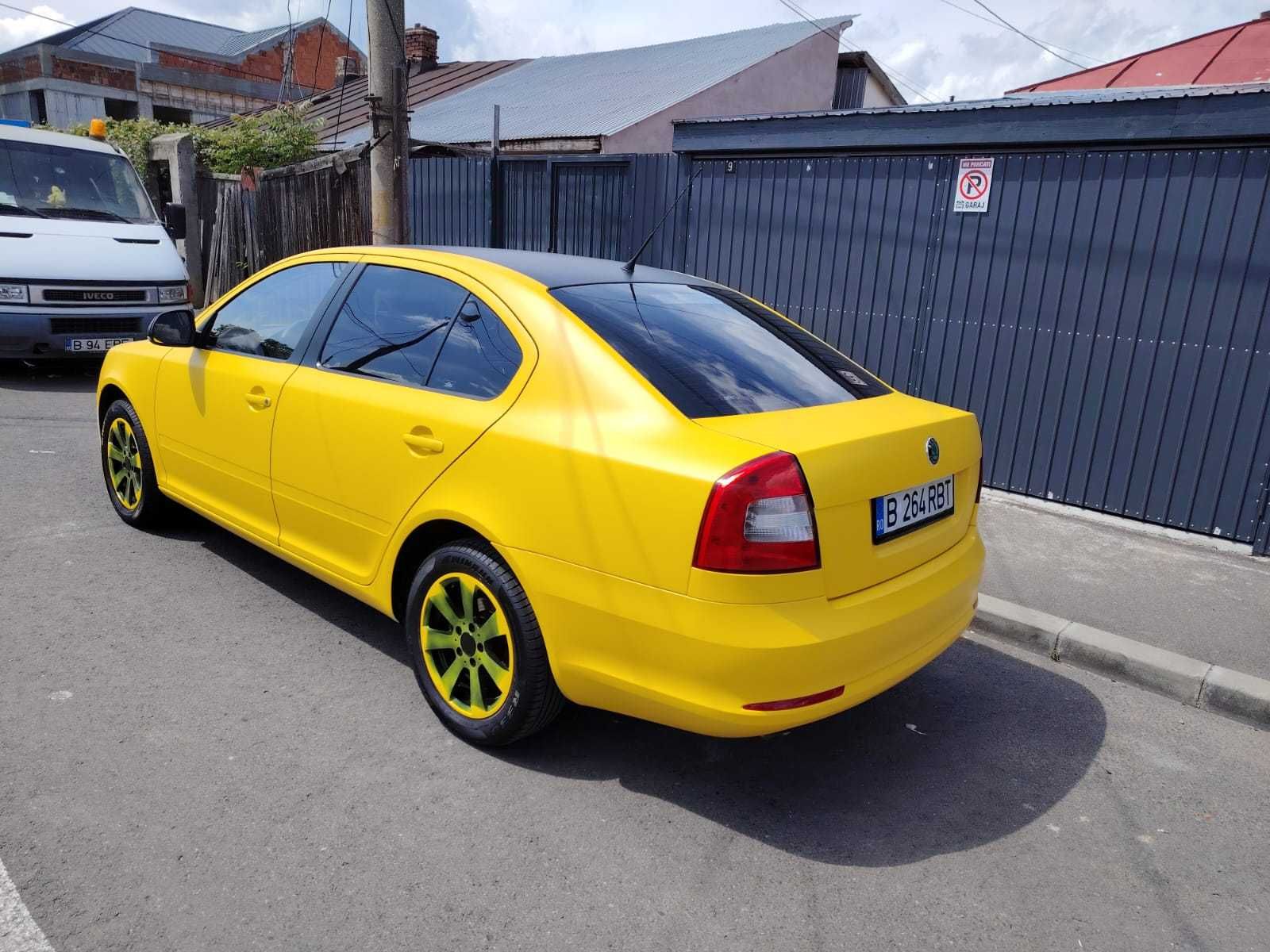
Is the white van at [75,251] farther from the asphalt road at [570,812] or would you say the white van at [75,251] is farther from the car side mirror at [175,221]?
the asphalt road at [570,812]

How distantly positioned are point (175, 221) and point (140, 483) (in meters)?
5.79

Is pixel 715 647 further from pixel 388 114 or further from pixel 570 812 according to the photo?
pixel 388 114

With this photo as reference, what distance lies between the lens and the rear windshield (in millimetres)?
3006

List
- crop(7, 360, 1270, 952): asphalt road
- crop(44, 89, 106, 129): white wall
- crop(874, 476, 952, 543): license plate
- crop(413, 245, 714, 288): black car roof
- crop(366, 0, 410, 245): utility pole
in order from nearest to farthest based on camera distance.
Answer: crop(7, 360, 1270, 952): asphalt road < crop(874, 476, 952, 543): license plate < crop(413, 245, 714, 288): black car roof < crop(366, 0, 410, 245): utility pole < crop(44, 89, 106, 129): white wall

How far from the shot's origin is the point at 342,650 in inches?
154

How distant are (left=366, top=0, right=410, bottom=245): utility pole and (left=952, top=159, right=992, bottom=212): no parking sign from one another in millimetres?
3911

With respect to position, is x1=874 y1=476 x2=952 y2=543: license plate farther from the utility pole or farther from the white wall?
the white wall

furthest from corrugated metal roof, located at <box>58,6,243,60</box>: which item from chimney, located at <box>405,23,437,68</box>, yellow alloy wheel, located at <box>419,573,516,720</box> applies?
yellow alloy wheel, located at <box>419,573,516,720</box>

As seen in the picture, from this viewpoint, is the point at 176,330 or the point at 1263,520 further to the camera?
the point at 1263,520

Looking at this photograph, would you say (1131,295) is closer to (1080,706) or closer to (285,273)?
(1080,706)

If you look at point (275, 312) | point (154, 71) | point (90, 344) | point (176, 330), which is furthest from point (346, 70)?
point (275, 312)

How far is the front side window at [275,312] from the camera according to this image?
13.1ft

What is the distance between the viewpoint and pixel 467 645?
3.21m

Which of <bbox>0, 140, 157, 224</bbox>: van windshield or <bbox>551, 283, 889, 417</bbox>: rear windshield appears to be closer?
<bbox>551, 283, 889, 417</bbox>: rear windshield
